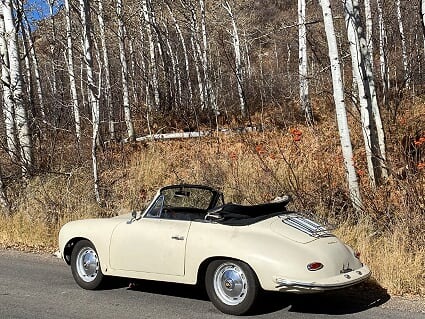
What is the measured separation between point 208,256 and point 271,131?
35.3 ft

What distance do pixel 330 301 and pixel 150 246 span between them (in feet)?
6.98

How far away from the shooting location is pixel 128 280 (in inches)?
280

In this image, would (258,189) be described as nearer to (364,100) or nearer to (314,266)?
(364,100)

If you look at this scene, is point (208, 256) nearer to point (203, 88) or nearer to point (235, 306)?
point (235, 306)

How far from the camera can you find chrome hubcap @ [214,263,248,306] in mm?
5556

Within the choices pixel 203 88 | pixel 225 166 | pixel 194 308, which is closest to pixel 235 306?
pixel 194 308

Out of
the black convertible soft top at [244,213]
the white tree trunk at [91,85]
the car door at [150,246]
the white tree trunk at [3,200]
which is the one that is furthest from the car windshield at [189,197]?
the white tree trunk at [3,200]

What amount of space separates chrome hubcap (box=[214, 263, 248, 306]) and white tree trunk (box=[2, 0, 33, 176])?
8.70 m

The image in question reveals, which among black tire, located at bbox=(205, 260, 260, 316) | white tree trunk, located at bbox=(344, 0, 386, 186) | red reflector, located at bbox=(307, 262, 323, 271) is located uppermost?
white tree trunk, located at bbox=(344, 0, 386, 186)

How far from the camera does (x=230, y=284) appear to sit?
18.5 ft

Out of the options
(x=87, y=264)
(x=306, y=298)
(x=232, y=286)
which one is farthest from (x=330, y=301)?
(x=87, y=264)

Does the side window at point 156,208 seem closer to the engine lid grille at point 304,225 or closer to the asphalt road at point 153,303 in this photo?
the asphalt road at point 153,303

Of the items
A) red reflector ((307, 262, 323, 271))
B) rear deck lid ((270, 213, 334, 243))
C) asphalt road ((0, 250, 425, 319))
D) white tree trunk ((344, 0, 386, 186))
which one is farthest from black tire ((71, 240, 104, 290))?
white tree trunk ((344, 0, 386, 186))

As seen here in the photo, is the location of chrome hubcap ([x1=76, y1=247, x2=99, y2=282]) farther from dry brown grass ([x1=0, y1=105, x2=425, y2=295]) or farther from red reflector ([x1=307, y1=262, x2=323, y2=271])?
dry brown grass ([x1=0, y1=105, x2=425, y2=295])
